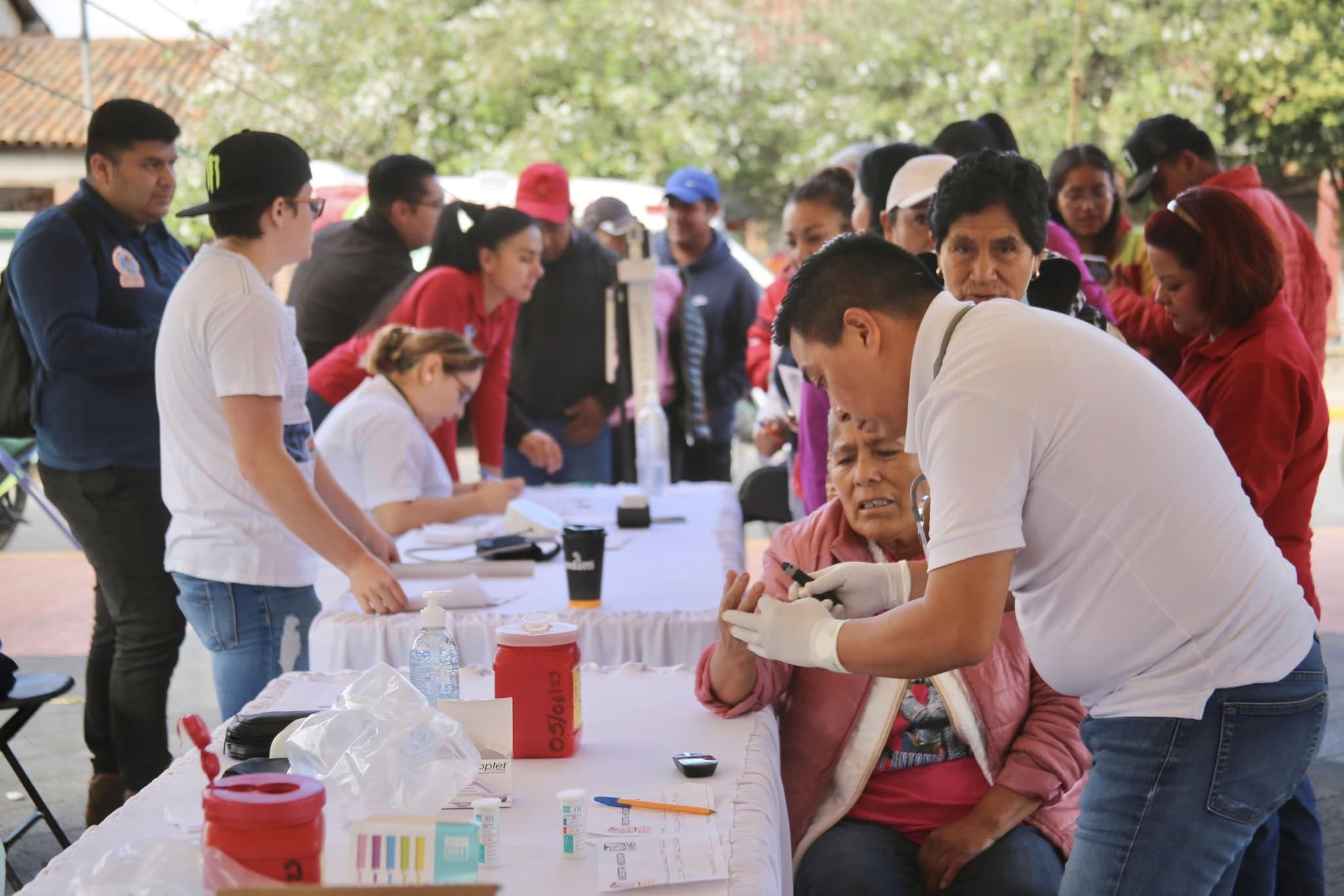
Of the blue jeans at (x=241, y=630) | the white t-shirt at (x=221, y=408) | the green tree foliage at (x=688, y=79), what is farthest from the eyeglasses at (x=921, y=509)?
the green tree foliage at (x=688, y=79)

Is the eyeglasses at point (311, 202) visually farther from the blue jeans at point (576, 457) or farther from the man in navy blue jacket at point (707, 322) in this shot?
the man in navy blue jacket at point (707, 322)

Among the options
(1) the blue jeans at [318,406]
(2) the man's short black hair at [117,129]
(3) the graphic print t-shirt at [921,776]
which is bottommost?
(3) the graphic print t-shirt at [921,776]

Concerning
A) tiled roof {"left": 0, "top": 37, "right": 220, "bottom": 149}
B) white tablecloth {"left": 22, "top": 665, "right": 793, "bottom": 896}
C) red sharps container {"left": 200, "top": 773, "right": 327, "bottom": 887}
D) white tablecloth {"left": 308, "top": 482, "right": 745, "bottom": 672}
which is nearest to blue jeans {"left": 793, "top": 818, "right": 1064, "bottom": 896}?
white tablecloth {"left": 22, "top": 665, "right": 793, "bottom": 896}

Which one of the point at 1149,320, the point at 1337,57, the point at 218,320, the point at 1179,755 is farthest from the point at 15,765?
the point at 1337,57

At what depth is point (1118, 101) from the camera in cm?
1350

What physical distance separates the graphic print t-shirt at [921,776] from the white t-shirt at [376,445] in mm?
1614

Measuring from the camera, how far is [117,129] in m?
2.86

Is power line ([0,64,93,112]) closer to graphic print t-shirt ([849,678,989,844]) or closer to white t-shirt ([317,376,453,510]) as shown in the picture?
white t-shirt ([317,376,453,510])

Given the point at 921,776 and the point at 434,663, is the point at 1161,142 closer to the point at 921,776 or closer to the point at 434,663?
the point at 921,776

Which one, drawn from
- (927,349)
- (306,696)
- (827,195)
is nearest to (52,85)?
(827,195)

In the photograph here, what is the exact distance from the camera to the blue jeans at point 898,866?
1.84 meters

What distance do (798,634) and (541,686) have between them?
355mm

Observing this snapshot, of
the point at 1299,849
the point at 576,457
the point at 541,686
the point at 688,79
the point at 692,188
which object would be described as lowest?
the point at 1299,849

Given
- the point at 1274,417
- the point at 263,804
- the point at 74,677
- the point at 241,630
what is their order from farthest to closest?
1. the point at 74,677
2. the point at 241,630
3. the point at 1274,417
4. the point at 263,804
